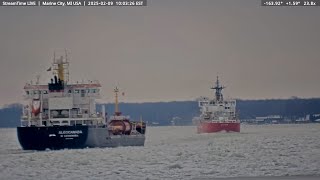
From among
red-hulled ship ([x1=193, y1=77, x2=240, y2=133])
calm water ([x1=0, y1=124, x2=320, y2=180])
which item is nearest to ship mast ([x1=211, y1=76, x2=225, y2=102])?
red-hulled ship ([x1=193, y1=77, x2=240, y2=133])

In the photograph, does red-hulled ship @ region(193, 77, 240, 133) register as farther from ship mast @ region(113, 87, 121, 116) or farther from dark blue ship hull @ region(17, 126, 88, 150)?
dark blue ship hull @ region(17, 126, 88, 150)

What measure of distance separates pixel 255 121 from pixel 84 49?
1.97 metres

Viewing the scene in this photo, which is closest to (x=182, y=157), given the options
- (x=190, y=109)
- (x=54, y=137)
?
(x=190, y=109)

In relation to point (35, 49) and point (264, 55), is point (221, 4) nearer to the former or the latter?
point (264, 55)

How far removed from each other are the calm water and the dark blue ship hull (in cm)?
11

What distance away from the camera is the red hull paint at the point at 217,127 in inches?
310

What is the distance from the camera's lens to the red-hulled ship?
7.55 meters

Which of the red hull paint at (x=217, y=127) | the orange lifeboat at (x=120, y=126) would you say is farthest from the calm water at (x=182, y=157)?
the orange lifeboat at (x=120, y=126)

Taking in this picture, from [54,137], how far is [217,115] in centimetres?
179

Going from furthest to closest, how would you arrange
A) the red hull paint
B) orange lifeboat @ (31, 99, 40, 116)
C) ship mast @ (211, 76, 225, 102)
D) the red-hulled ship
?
the red hull paint < the red-hulled ship < ship mast @ (211, 76, 225, 102) < orange lifeboat @ (31, 99, 40, 116)

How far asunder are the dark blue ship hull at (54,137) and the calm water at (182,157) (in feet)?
0.35

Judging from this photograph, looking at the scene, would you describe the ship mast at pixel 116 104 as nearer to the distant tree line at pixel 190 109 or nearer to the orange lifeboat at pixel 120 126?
the distant tree line at pixel 190 109

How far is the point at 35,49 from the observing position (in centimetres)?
712

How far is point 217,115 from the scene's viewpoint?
794 cm
